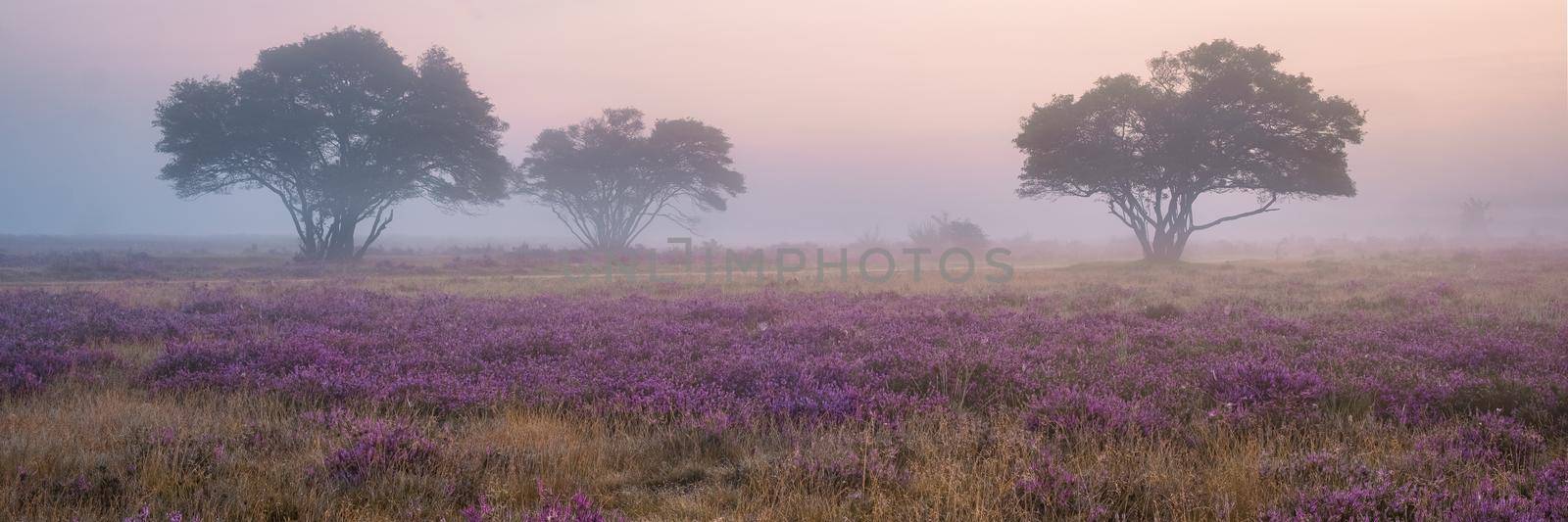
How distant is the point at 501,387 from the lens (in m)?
6.41

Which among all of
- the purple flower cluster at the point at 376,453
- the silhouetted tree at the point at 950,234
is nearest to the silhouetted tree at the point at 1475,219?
the silhouetted tree at the point at 950,234

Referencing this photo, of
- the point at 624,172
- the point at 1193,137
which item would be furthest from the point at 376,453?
the point at 624,172

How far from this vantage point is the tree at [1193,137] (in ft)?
105

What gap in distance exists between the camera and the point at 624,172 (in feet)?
175

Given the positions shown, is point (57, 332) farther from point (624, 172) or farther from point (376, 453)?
point (624, 172)

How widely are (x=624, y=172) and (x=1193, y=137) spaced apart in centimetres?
3689

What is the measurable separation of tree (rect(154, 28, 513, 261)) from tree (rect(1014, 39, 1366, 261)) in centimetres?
3194

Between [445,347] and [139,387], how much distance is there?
2713mm

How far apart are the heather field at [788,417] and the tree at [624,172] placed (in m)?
42.6

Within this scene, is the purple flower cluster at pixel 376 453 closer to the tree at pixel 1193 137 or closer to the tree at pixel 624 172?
the tree at pixel 1193 137

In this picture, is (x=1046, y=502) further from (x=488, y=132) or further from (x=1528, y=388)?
(x=488, y=132)

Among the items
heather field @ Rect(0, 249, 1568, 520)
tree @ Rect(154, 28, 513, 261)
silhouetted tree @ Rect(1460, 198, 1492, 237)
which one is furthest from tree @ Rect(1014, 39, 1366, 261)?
silhouetted tree @ Rect(1460, 198, 1492, 237)

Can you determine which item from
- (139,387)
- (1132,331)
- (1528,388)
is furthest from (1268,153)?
(139,387)

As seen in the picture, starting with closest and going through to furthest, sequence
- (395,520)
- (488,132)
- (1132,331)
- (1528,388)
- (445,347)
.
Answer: (395,520)
(1528,388)
(445,347)
(1132,331)
(488,132)
